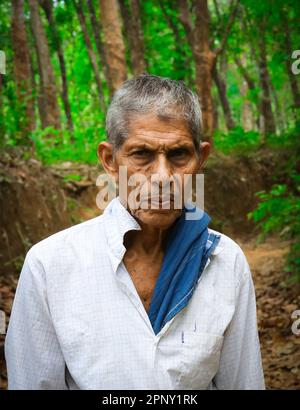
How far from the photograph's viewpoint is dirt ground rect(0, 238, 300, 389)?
178 inches

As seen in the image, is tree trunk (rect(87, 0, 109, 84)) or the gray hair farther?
tree trunk (rect(87, 0, 109, 84))

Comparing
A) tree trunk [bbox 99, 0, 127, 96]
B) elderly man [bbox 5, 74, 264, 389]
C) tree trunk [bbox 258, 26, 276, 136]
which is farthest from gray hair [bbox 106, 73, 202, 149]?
tree trunk [bbox 258, 26, 276, 136]

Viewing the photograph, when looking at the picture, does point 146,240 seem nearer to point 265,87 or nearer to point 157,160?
point 157,160

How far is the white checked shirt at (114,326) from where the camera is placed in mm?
1888

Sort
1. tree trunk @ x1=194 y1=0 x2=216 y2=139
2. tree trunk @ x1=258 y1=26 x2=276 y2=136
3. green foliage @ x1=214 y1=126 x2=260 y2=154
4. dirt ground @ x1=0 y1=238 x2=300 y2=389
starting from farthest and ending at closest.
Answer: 1. tree trunk @ x1=258 y1=26 x2=276 y2=136
2. green foliage @ x1=214 y1=126 x2=260 y2=154
3. tree trunk @ x1=194 y1=0 x2=216 y2=139
4. dirt ground @ x1=0 y1=238 x2=300 y2=389

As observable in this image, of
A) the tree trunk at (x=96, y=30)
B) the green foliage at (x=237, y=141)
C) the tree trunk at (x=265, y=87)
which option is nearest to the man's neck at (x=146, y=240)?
the green foliage at (x=237, y=141)

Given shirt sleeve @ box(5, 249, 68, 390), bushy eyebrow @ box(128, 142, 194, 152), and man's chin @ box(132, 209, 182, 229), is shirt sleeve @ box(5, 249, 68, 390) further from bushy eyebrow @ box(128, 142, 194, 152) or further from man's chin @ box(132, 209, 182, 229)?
bushy eyebrow @ box(128, 142, 194, 152)

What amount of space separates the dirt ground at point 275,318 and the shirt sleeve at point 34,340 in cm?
210

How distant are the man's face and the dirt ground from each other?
8.37 ft

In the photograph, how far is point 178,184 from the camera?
208 cm

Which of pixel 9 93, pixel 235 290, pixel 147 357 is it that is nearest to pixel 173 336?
pixel 147 357

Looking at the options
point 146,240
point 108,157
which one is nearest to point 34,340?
point 146,240

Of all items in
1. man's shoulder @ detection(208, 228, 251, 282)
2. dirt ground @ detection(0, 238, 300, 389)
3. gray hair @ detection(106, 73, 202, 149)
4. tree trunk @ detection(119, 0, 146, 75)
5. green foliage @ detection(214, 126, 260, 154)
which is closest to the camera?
gray hair @ detection(106, 73, 202, 149)

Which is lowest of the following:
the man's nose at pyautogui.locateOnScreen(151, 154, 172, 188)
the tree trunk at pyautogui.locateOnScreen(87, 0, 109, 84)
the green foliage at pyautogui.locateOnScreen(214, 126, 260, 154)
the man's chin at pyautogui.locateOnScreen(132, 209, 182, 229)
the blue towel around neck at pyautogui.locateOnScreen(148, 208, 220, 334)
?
the blue towel around neck at pyautogui.locateOnScreen(148, 208, 220, 334)
